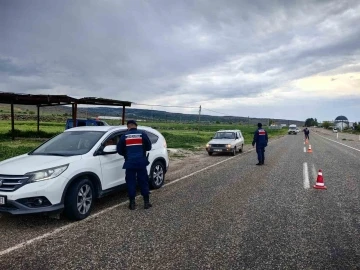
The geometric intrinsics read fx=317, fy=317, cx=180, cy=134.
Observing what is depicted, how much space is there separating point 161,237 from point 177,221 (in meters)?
0.82

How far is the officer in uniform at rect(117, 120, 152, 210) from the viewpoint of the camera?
634 cm

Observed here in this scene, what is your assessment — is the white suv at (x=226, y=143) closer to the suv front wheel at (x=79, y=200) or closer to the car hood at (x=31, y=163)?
the suv front wheel at (x=79, y=200)

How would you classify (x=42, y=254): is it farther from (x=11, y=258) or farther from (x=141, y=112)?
(x=141, y=112)

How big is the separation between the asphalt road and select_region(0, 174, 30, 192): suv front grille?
70 centimetres

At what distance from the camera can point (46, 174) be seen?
17.0ft

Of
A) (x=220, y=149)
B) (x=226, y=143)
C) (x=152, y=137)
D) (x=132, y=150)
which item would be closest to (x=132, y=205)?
(x=132, y=150)

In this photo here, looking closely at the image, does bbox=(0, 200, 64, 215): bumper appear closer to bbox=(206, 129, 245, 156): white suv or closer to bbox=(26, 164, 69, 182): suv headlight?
bbox=(26, 164, 69, 182): suv headlight

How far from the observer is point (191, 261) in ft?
13.0

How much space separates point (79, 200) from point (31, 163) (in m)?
1.04

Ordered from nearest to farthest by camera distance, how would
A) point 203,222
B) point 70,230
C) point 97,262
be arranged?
1. point 97,262
2. point 70,230
3. point 203,222

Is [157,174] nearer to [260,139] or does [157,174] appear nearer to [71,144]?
[71,144]

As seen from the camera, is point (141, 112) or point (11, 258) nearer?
point (11, 258)

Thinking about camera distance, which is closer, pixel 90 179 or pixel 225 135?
pixel 90 179

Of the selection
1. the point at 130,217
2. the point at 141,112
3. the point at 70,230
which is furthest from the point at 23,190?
the point at 141,112
